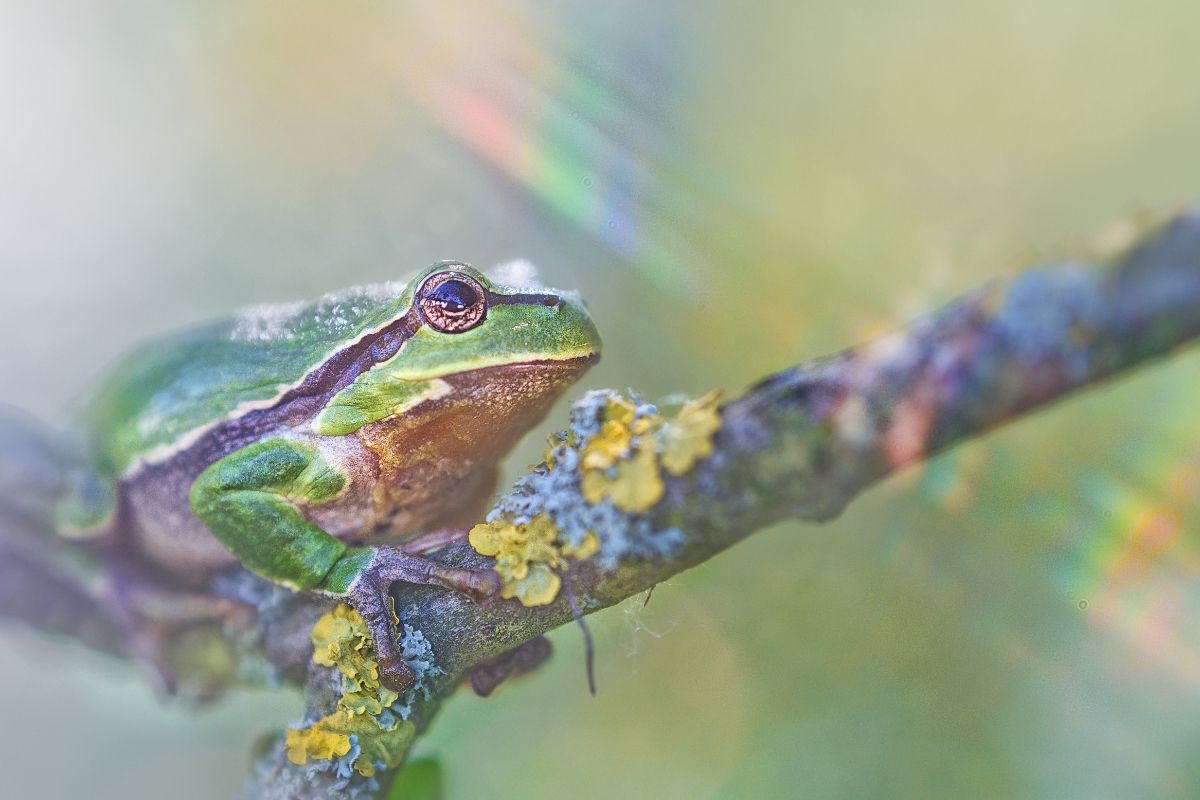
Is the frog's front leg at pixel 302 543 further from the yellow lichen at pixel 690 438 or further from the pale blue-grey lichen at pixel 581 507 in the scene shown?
the yellow lichen at pixel 690 438

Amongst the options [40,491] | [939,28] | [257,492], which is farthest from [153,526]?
[939,28]

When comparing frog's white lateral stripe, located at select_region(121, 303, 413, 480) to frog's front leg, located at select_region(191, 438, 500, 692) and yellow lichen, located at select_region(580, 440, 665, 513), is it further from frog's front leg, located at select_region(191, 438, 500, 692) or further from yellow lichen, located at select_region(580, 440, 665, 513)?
yellow lichen, located at select_region(580, 440, 665, 513)

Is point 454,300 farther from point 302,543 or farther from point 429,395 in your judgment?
point 302,543

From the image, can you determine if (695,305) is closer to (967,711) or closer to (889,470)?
(967,711)

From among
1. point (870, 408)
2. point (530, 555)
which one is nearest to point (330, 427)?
point (530, 555)

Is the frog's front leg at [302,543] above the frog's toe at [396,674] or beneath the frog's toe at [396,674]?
above

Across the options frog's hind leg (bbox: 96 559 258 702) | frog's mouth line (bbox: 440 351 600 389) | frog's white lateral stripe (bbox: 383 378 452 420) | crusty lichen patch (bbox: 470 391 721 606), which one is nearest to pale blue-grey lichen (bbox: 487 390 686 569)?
crusty lichen patch (bbox: 470 391 721 606)

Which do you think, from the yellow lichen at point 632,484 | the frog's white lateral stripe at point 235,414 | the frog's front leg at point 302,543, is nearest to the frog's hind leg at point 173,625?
the frog's white lateral stripe at point 235,414
